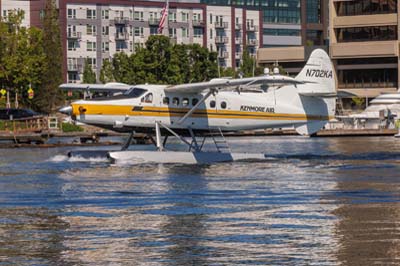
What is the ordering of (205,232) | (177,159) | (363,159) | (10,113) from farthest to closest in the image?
(10,113), (363,159), (177,159), (205,232)

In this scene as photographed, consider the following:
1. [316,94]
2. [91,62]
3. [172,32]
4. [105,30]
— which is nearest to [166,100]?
[316,94]

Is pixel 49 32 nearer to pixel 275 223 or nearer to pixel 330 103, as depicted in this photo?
pixel 330 103

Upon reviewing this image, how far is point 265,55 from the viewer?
14650cm

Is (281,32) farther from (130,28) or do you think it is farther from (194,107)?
(194,107)

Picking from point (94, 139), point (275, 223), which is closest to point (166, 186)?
point (275, 223)

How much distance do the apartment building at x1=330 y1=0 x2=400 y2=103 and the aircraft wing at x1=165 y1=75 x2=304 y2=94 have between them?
93047 millimetres

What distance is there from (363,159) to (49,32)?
65908 millimetres

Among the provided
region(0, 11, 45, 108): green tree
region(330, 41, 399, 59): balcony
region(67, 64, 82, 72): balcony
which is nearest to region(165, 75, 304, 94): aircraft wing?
region(0, 11, 45, 108): green tree

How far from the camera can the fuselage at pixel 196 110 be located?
39531mm

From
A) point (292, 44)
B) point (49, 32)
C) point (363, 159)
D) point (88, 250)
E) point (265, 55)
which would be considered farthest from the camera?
point (292, 44)

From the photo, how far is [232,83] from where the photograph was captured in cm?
3981

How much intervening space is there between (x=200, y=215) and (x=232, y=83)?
1799cm

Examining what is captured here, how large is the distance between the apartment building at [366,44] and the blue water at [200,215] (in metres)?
97.2

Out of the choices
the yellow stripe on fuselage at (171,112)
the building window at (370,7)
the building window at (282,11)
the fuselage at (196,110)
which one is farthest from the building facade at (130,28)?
Result: the yellow stripe on fuselage at (171,112)
